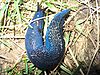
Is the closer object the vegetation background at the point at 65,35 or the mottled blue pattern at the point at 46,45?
the mottled blue pattern at the point at 46,45

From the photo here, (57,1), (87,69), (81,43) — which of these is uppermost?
(57,1)

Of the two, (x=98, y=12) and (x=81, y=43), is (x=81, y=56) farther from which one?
(x=98, y=12)

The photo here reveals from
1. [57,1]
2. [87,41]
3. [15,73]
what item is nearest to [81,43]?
[87,41]

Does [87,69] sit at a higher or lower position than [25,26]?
lower

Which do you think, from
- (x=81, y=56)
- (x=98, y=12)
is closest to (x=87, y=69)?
(x=81, y=56)

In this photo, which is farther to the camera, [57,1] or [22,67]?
[57,1]

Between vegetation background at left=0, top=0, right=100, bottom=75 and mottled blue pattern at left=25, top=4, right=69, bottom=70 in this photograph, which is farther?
vegetation background at left=0, top=0, right=100, bottom=75
